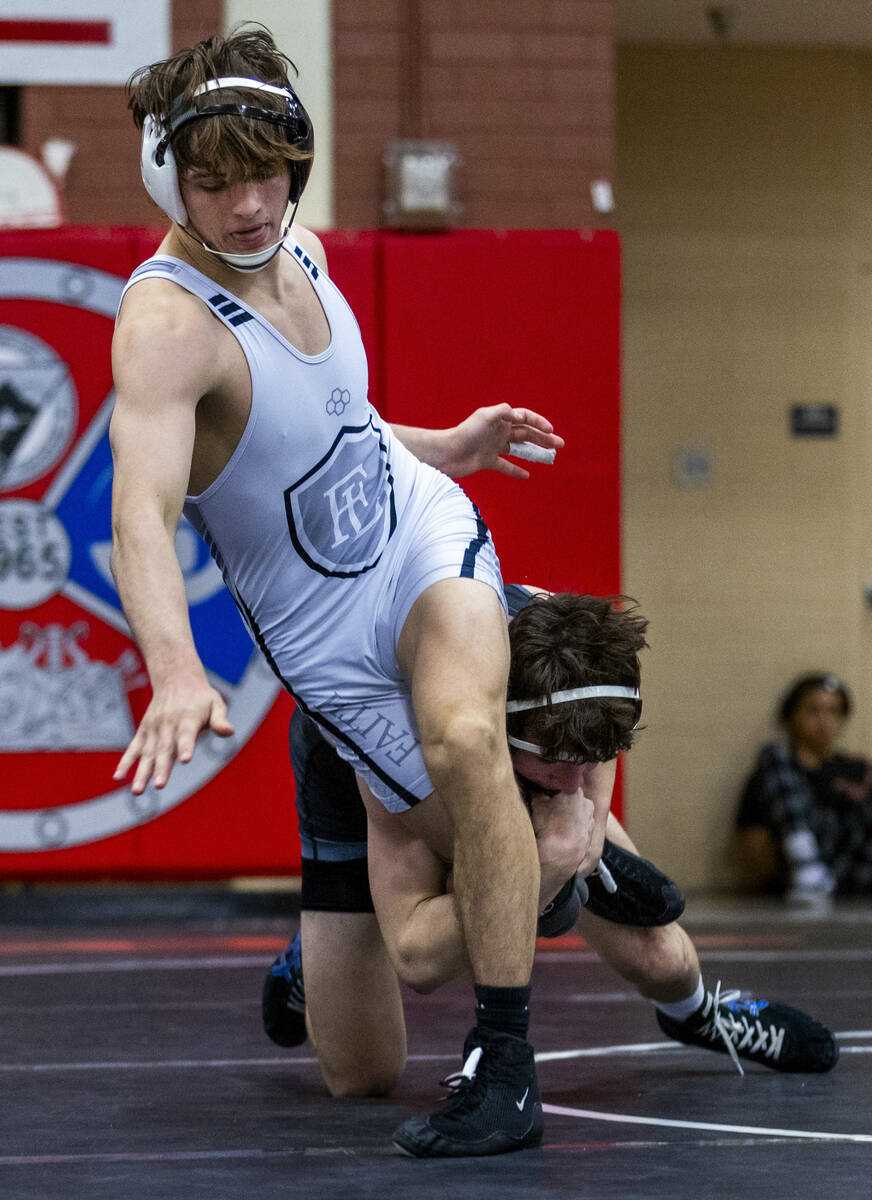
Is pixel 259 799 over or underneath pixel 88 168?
underneath

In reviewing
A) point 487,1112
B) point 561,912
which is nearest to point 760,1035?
point 561,912

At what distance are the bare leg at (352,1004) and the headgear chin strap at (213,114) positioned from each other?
3.47 feet

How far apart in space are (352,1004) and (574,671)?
683mm

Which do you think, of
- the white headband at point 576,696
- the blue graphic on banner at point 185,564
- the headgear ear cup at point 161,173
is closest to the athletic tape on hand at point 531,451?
the white headband at point 576,696

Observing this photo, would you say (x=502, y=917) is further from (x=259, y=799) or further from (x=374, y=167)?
(x=374, y=167)

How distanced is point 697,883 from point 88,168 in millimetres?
3410

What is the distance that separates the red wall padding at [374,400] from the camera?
5316mm

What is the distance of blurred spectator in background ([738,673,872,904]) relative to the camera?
6.08m

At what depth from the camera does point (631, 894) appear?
8.34 feet

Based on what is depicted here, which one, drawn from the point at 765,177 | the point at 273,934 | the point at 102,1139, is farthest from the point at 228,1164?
the point at 765,177

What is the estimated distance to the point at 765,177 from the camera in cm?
671

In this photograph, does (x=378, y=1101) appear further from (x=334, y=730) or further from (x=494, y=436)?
(x=494, y=436)

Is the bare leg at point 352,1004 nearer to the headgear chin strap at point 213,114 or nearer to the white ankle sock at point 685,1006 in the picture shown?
the white ankle sock at point 685,1006

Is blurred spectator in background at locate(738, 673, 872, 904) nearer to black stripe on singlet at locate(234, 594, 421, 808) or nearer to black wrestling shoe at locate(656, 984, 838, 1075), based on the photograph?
black wrestling shoe at locate(656, 984, 838, 1075)
